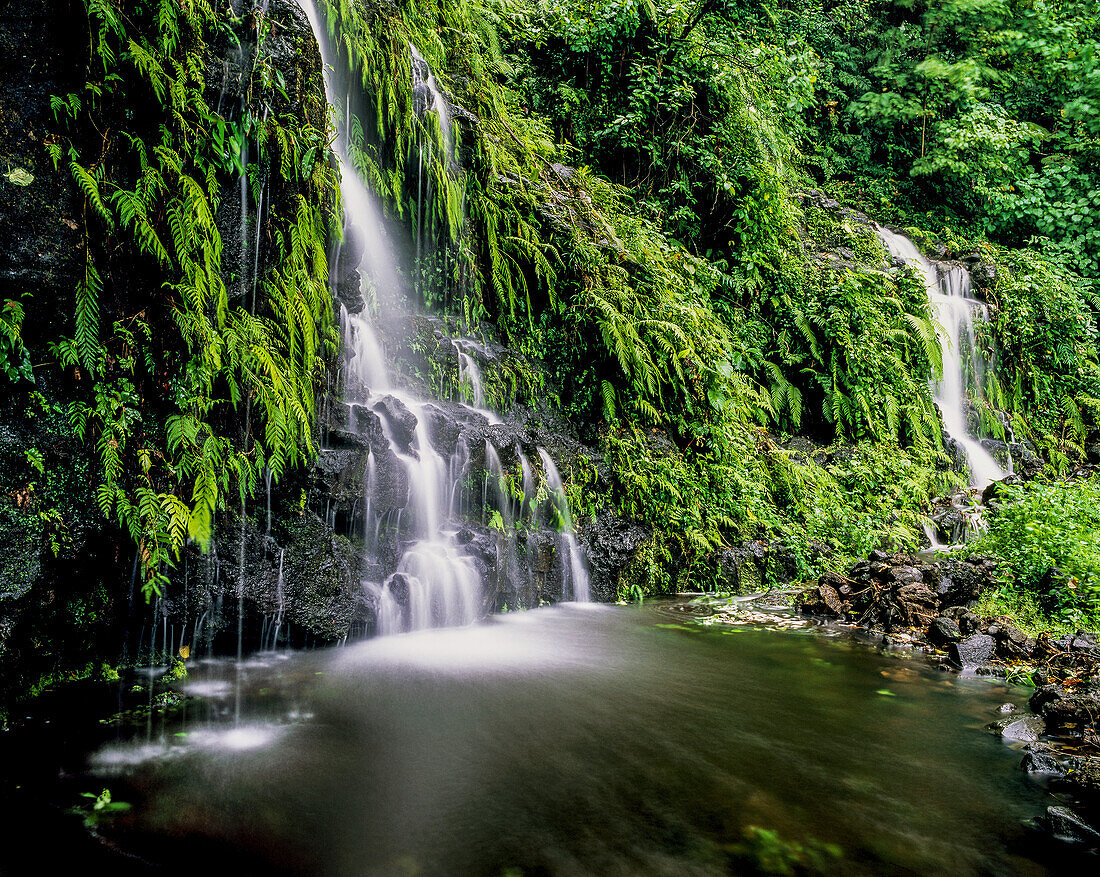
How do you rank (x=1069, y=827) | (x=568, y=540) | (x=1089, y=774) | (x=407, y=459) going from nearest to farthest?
1. (x=1069, y=827)
2. (x=1089, y=774)
3. (x=407, y=459)
4. (x=568, y=540)

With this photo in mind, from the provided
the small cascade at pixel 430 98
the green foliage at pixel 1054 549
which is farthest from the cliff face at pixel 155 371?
the green foliage at pixel 1054 549

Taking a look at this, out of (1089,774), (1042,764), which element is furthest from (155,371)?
(1089,774)

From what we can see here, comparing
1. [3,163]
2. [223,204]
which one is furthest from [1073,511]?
[3,163]

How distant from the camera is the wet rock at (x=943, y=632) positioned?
5926mm

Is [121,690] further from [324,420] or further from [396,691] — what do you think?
[324,420]

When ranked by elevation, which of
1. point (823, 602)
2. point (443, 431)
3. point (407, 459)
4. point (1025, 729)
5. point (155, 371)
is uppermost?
point (155, 371)

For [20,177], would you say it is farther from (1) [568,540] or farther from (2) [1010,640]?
(2) [1010,640]

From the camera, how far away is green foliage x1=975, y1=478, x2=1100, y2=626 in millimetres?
6172

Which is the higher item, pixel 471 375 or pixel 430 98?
pixel 430 98

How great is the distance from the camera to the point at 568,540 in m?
7.55

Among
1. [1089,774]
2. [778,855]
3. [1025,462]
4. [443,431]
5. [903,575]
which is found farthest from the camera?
[1025,462]

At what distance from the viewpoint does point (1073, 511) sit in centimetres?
705

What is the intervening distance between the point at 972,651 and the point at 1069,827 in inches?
108

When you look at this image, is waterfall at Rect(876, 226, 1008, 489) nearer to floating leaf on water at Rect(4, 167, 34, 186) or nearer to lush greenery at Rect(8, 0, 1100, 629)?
lush greenery at Rect(8, 0, 1100, 629)
